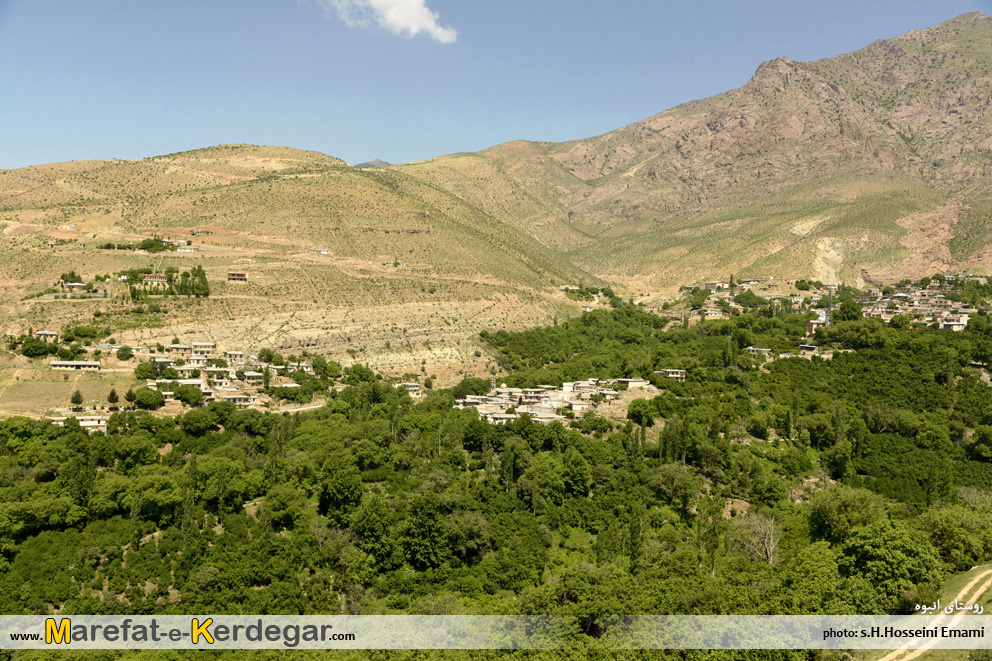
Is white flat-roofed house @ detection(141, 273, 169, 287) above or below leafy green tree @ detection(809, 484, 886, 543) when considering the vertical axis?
above

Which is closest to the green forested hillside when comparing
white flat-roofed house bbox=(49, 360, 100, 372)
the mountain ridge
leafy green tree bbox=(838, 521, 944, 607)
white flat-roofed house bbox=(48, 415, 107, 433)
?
leafy green tree bbox=(838, 521, 944, 607)

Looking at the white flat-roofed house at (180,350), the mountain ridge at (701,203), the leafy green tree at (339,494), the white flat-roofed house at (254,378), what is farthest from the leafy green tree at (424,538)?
the mountain ridge at (701,203)

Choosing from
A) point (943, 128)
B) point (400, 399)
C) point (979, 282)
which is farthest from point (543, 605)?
point (943, 128)

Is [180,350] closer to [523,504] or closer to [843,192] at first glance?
[523,504]

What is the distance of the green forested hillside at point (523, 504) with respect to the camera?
34969mm

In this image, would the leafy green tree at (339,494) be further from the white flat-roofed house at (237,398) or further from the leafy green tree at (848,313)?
the leafy green tree at (848,313)

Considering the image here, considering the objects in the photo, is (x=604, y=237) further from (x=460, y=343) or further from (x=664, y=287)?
(x=460, y=343)

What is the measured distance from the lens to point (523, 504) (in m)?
46.0

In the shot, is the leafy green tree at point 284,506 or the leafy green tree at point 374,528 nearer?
the leafy green tree at point 374,528

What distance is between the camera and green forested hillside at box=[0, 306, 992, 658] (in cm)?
3497

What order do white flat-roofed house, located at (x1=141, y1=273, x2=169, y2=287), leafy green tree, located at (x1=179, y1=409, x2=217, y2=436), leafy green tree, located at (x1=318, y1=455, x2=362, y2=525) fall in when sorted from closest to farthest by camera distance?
leafy green tree, located at (x1=318, y1=455, x2=362, y2=525) < leafy green tree, located at (x1=179, y1=409, x2=217, y2=436) < white flat-roofed house, located at (x1=141, y1=273, x2=169, y2=287)

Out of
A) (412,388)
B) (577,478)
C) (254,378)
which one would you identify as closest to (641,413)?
(577,478)

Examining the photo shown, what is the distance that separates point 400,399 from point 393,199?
220 feet

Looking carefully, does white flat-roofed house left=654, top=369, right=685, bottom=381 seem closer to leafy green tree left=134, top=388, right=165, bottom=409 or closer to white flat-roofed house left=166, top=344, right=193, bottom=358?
leafy green tree left=134, top=388, right=165, bottom=409
